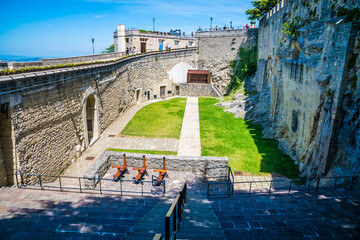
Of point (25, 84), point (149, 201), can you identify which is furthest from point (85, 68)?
point (149, 201)

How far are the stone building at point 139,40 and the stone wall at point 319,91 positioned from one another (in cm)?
2094

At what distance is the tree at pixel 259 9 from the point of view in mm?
33594

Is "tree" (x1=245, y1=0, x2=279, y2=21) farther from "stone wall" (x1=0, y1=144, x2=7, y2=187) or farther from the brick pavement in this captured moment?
"stone wall" (x1=0, y1=144, x2=7, y2=187)

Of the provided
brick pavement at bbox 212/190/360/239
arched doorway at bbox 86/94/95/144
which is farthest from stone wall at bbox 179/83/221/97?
brick pavement at bbox 212/190/360/239

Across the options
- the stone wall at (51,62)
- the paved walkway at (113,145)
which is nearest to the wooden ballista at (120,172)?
the paved walkway at (113,145)

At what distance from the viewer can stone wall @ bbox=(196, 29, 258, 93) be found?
108 feet

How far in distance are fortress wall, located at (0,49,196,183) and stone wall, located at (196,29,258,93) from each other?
1787 centimetres

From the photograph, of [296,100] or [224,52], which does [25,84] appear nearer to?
[296,100]

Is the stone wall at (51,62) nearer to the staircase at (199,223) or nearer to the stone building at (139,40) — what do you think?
the staircase at (199,223)

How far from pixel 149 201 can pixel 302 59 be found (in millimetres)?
10348

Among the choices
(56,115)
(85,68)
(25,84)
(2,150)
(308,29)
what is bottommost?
(2,150)

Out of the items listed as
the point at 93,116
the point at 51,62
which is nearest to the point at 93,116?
the point at 93,116

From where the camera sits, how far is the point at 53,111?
36.9 ft

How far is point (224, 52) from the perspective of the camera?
33.9 meters
